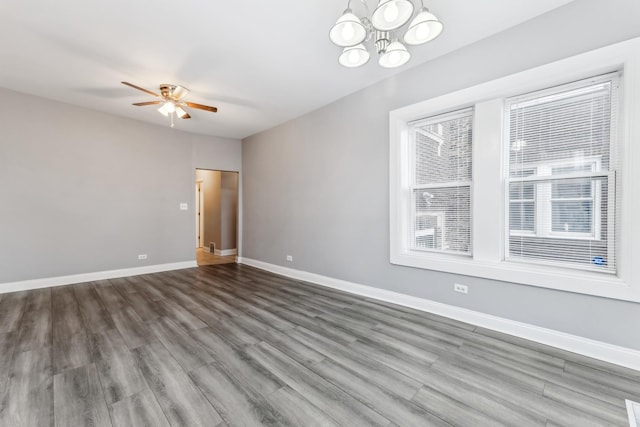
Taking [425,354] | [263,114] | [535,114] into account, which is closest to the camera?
[425,354]

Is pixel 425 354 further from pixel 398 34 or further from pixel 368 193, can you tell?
pixel 398 34

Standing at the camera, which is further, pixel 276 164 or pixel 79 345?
Answer: pixel 276 164

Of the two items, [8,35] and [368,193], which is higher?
[8,35]

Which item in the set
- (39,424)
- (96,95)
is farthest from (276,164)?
(39,424)

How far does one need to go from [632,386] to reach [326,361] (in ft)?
7.16

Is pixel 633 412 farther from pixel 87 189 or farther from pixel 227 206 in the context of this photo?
pixel 227 206

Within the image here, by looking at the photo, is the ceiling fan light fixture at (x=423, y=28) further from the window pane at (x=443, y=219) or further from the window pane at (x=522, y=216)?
the window pane at (x=522, y=216)

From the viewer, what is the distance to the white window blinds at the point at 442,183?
2992 millimetres

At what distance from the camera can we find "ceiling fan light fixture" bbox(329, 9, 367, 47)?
1.90 m

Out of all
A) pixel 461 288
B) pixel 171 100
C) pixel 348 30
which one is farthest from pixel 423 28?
pixel 171 100

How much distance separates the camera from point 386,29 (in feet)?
6.28

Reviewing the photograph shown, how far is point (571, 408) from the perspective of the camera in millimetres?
1646

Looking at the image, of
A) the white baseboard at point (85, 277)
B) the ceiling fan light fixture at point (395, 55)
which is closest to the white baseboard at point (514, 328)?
the ceiling fan light fixture at point (395, 55)

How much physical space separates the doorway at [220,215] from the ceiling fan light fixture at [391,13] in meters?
5.55
